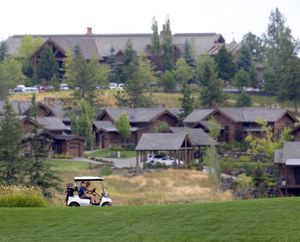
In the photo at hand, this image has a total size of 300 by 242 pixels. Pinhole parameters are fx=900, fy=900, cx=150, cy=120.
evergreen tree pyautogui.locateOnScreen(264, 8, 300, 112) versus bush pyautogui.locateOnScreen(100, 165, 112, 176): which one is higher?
evergreen tree pyautogui.locateOnScreen(264, 8, 300, 112)

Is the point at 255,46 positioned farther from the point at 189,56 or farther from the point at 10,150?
the point at 10,150

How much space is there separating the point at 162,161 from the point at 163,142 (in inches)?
53.2

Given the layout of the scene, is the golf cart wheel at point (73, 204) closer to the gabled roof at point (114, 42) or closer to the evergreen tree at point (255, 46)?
the gabled roof at point (114, 42)

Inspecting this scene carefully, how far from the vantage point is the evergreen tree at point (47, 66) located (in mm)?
92062

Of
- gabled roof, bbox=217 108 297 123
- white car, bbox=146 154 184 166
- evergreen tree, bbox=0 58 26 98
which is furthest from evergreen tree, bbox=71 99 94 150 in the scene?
evergreen tree, bbox=0 58 26 98

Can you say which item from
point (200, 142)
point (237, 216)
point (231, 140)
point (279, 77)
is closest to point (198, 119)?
point (231, 140)

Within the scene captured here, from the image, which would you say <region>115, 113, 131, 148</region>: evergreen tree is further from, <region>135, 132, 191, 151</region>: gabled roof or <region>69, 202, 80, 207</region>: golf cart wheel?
<region>69, 202, 80, 207</region>: golf cart wheel

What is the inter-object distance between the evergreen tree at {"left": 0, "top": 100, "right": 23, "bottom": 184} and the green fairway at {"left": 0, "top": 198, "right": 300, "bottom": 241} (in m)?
20.1

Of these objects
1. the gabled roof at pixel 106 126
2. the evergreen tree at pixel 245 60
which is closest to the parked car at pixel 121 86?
the evergreen tree at pixel 245 60

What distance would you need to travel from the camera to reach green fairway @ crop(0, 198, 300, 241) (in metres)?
17.6

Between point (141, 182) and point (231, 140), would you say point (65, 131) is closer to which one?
point (231, 140)

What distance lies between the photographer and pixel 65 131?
2790 inches

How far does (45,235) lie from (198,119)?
53174 millimetres

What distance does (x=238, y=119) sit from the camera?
2793 inches
